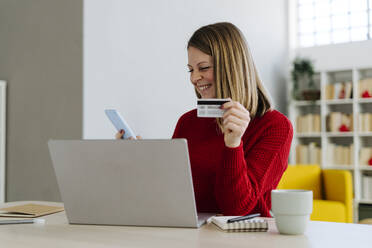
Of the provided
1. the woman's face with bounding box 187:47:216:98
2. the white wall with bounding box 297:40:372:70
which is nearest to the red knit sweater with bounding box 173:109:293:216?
the woman's face with bounding box 187:47:216:98

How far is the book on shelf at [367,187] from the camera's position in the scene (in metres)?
5.29

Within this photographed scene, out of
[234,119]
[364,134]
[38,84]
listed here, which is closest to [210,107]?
[234,119]

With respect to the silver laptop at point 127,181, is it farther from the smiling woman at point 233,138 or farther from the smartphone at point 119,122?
the smartphone at point 119,122

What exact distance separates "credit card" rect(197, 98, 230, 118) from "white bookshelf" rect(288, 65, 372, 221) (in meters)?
4.41

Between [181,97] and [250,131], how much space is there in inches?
86.1

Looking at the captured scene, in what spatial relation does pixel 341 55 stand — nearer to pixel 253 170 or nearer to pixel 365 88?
pixel 365 88

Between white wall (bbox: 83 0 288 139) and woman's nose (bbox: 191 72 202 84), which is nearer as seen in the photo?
woman's nose (bbox: 191 72 202 84)

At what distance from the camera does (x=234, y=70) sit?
153 centimetres

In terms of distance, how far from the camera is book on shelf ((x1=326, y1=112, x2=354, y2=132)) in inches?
214

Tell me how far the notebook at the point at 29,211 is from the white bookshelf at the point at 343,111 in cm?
436

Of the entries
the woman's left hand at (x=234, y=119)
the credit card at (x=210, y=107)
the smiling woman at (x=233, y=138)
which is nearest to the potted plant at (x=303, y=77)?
the smiling woman at (x=233, y=138)

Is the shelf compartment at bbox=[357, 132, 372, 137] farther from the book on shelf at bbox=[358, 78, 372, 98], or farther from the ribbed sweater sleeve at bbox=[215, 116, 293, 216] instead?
the ribbed sweater sleeve at bbox=[215, 116, 293, 216]

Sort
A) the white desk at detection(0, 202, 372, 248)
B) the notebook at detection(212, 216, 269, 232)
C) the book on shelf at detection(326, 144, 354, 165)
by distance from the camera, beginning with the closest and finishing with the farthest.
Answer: the white desk at detection(0, 202, 372, 248)
the notebook at detection(212, 216, 269, 232)
the book on shelf at detection(326, 144, 354, 165)

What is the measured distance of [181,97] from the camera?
368 centimetres
